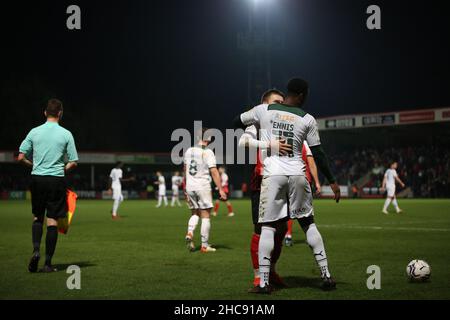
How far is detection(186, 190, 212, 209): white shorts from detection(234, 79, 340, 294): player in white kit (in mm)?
5319

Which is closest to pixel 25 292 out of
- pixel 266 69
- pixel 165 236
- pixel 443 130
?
pixel 165 236

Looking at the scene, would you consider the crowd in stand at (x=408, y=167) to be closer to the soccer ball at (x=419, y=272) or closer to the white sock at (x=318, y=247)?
the soccer ball at (x=419, y=272)

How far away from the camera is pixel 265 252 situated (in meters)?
7.29

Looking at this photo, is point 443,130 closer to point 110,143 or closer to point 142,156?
point 142,156

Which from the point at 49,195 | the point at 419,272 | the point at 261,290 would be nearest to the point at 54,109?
the point at 49,195

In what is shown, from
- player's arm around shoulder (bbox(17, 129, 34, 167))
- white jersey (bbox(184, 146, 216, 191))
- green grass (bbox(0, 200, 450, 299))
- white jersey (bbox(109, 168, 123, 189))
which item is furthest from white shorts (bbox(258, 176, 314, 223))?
white jersey (bbox(109, 168, 123, 189))

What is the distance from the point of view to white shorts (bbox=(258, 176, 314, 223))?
7.27 meters

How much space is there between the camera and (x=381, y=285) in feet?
25.7

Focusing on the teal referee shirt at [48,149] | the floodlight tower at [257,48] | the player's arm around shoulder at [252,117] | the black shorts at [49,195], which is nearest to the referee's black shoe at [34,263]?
the black shorts at [49,195]

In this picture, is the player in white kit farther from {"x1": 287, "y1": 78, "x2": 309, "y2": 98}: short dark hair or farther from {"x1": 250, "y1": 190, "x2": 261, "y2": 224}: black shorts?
{"x1": 250, "y1": 190, "x2": 261, "y2": 224}: black shorts

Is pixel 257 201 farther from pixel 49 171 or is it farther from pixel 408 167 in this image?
pixel 408 167

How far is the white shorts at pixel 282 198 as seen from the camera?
23.8ft

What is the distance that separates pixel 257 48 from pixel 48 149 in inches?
1891

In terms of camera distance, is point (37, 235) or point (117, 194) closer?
point (37, 235)
